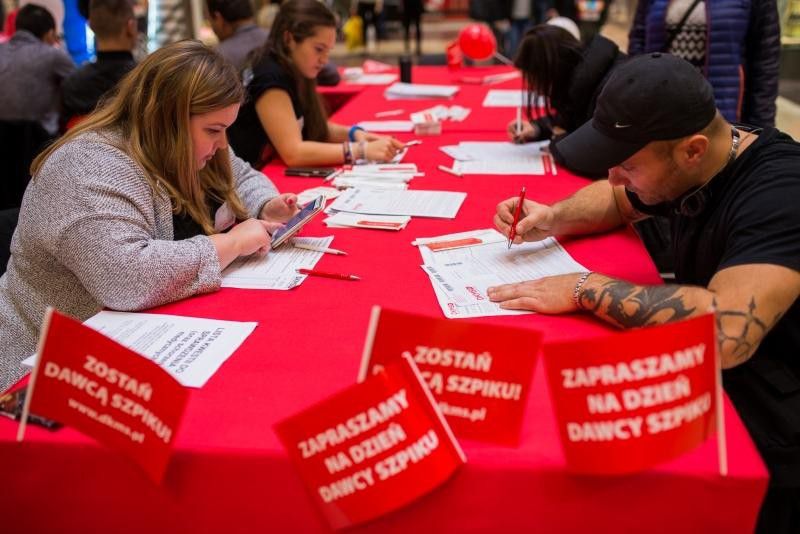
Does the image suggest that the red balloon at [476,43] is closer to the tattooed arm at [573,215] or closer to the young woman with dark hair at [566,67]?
the young woman with dark hair at [566,67]

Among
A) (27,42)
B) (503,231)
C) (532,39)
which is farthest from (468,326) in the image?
(27,42)

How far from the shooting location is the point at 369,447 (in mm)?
854

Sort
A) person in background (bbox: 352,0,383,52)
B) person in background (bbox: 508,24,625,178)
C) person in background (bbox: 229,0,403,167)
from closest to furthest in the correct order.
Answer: person in background (bbox: 508,24,625,178), person in background (bbox: 229,0,403,167), person in background (bbox: 352,0,383,52)

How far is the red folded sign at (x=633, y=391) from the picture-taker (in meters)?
0.83

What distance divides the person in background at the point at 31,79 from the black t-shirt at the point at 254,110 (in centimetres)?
156

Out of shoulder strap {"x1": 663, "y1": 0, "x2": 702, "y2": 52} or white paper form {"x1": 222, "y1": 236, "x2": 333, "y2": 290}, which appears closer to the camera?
white paper form {"x1": 222, "y1": 236, "x2": 333, "y2": 290}

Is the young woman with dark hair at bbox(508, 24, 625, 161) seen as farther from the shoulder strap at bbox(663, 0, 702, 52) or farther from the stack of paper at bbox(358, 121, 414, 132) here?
the stack of paper at bbox(358, 121, 414, 132)

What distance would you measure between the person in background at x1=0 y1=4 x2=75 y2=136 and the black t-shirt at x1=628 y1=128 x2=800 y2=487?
331 cm

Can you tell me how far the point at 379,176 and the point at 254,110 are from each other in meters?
0.58

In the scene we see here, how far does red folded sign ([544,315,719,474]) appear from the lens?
0.83 metres

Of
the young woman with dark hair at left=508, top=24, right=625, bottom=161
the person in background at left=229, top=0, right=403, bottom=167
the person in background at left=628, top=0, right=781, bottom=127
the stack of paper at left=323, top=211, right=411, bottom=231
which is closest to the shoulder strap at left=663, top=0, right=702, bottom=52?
the person in background at left=628, top=0, right=781, bottom=127

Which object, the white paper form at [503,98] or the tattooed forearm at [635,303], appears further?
the white paper form at [503,98]

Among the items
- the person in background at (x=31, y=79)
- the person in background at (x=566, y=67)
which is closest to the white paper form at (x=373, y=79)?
the person in background at (x=31, y=79)

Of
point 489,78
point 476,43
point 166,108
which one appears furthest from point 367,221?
point 476,43
